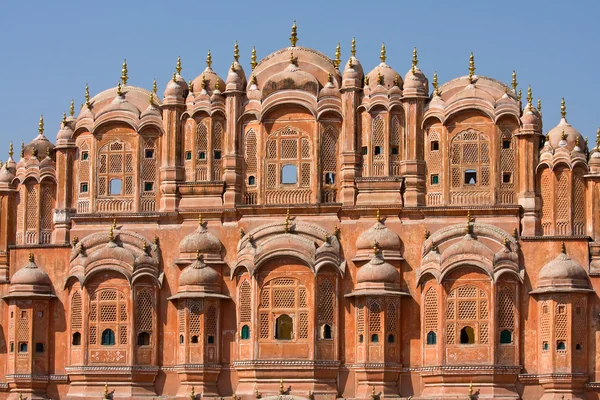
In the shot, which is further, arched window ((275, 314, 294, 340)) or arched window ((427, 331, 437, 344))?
arched window ((275, 314, 294, 340))

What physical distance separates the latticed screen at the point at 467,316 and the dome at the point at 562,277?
1307mm

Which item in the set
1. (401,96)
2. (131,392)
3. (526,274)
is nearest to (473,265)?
(526,274)

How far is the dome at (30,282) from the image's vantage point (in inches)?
1683

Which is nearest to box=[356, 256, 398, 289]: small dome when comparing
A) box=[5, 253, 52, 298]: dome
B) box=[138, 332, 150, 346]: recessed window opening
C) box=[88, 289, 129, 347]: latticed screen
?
box=[138, 332, 150, 346]: recessed window opening

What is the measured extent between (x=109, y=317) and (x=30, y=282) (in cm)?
217

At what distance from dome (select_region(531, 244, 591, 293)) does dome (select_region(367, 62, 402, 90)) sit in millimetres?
5976

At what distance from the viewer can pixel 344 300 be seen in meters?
41.8

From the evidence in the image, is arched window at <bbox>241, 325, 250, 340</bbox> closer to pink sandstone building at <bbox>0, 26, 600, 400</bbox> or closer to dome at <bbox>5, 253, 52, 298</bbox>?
pink sandstone building at <bbox>0, 26, 600, 400</bbox>

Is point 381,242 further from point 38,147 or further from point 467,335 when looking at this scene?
point 38,147

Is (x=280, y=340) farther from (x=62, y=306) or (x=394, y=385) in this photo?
(x=62, y=306)

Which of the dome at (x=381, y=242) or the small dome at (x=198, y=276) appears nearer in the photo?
A: the dome at (x=381, y=242)

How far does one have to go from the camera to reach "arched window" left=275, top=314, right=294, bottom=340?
1640 inches

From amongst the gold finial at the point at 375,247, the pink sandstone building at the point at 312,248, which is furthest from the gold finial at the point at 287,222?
the gold finial at the point at 375,247

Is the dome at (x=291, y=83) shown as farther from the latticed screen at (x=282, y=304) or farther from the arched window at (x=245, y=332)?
the arched window at (x=245, y=332)
